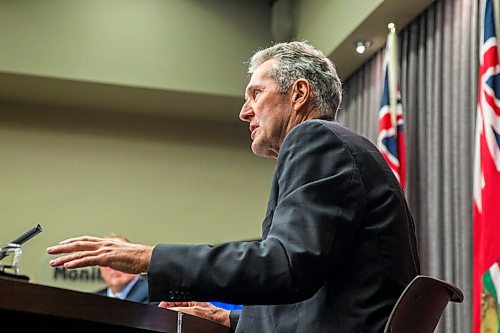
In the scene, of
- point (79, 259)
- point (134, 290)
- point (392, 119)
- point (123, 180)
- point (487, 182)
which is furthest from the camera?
point (123, 180)

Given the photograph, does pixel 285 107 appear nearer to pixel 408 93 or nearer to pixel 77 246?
pixel 77 246

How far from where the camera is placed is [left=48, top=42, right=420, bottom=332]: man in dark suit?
1689 millimetres

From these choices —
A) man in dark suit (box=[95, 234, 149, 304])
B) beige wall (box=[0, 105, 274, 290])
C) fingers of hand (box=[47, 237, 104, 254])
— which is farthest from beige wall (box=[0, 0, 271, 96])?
fingers of hand (box=[47, 237, 104, 254])

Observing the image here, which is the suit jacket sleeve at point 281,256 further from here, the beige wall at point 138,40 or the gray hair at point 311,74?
the beige wall at point 138,40

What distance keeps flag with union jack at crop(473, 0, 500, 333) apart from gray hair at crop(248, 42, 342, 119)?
201cm

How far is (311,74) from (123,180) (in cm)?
500

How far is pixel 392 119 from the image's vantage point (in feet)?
17.7

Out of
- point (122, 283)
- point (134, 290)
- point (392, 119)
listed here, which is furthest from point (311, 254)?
point (122, 283)

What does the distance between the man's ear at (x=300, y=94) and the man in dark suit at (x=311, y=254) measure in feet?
1.03

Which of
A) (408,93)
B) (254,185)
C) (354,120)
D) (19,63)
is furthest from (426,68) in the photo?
(19,63)

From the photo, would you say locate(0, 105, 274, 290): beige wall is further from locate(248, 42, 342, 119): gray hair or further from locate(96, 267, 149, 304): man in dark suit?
locate(248, 42, 342, 119): gray hair

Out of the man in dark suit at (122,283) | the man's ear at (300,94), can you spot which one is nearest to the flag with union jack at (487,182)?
the man's ear at (300,94)

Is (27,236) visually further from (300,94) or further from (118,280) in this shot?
(118,280)

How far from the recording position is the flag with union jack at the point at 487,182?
13.3 ft
